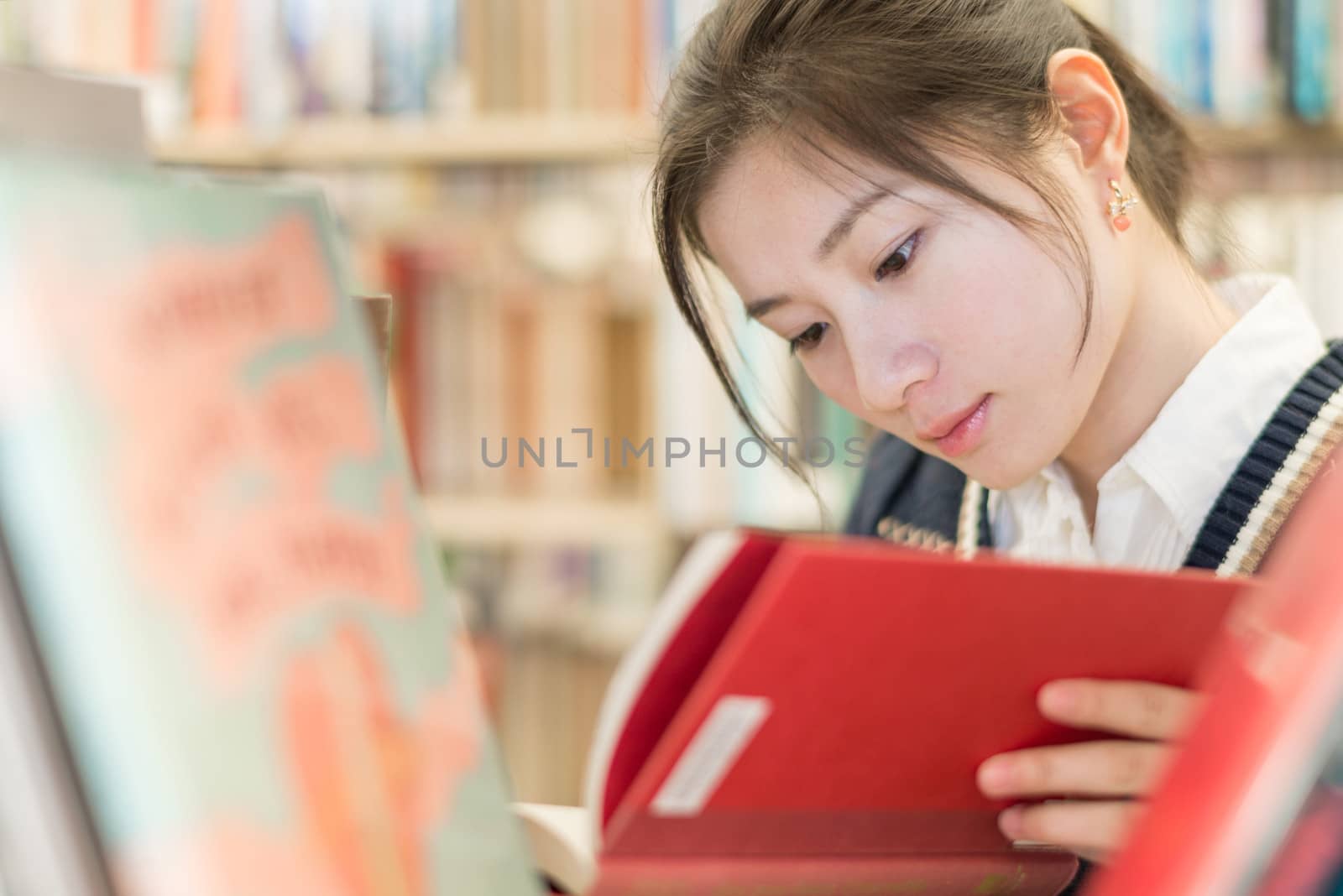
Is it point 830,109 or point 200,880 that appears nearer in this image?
point 200,880

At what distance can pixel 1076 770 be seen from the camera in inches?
16.8

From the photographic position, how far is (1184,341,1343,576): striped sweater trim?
69 cm

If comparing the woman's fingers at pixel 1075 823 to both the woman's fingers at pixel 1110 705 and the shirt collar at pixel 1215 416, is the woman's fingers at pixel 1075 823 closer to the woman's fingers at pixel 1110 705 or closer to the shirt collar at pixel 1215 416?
the woman's fingers at pixel 1110 705

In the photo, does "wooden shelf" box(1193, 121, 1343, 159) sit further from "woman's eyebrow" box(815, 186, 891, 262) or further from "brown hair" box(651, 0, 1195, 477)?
"woman's eyebrow" box(815, 186, 891, 262)

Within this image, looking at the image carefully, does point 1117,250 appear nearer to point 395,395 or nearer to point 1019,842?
point 1019,842

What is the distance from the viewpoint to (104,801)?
0.27m

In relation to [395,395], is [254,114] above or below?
above

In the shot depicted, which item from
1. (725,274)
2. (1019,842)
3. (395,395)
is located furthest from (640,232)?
(1019,842)

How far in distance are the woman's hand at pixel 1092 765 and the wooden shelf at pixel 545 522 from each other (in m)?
1.17

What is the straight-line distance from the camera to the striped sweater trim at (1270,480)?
694mm

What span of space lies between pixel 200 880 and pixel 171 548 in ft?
0.24

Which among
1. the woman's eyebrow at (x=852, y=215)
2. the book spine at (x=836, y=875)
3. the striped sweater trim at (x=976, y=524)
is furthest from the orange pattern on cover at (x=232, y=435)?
the striped sweater trim at (x=976, y=524)

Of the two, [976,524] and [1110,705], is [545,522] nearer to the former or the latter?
[976,524]

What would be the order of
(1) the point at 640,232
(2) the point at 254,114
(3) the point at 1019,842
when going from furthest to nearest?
(2) the point at 254,114 → (1) the point at 640,232 → (3) the point at 1019,842
